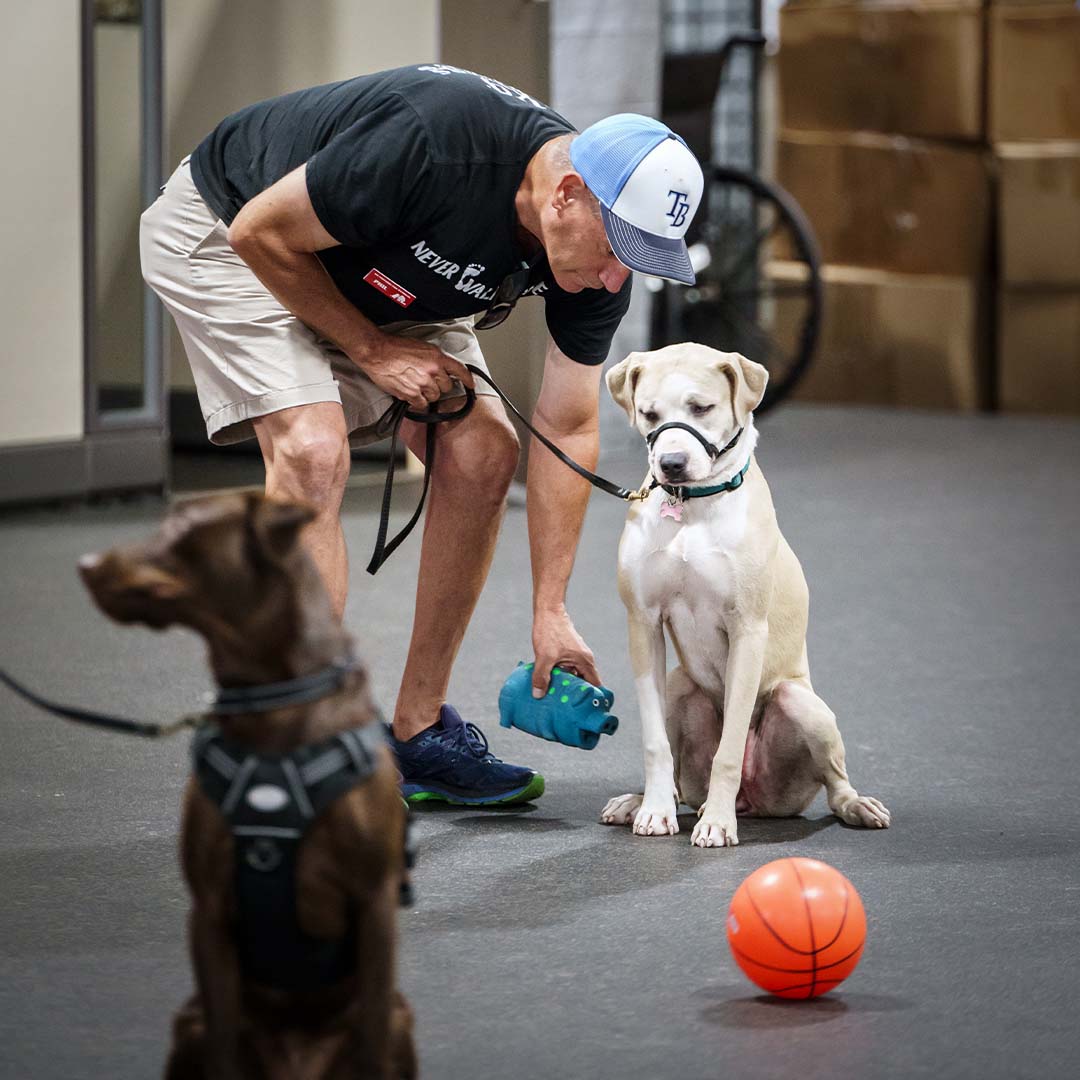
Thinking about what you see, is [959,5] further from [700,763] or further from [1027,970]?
[1027,970]

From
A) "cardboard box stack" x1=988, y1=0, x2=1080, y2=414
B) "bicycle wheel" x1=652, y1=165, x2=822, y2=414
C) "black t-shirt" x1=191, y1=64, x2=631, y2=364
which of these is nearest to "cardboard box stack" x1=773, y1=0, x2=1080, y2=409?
"cardboard box stack" x1=988, y1=0, x2=1080, y2=414

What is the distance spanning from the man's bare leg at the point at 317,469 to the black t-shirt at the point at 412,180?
0.73 feet

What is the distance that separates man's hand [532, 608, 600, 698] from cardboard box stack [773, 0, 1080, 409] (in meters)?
6.93

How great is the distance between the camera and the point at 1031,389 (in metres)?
9.30

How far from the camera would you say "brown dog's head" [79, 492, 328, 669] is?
1.50m

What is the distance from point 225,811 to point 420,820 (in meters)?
1.34

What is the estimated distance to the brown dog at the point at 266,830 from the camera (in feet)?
4.96

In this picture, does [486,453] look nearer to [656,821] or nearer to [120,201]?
[656,821]

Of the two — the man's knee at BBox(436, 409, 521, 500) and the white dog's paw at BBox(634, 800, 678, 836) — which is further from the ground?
the man's knee at BBox(436, 409, 521, 500)

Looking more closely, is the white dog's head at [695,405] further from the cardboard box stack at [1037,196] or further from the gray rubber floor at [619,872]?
the cardboard box stack at [1037,196]

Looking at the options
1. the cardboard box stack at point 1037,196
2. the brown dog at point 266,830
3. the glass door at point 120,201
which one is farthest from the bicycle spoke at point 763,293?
the brown dog at point 266,830

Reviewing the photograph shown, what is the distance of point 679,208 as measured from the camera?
2578 mm

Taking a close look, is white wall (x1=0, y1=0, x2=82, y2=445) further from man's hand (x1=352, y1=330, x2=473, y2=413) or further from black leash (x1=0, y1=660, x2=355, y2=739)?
black leash (x1=0, y1=660, x2=355, y2=739)

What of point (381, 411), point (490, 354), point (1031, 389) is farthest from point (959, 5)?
point (381, 411)
